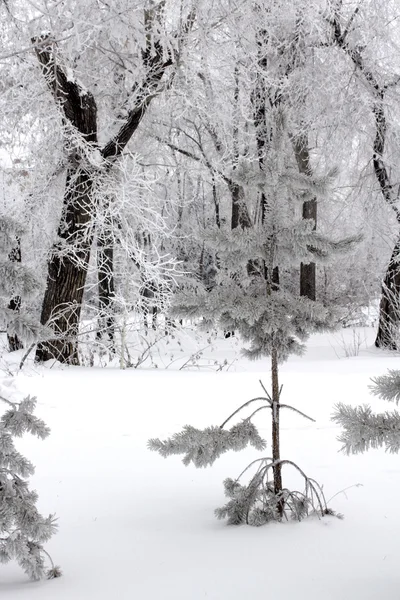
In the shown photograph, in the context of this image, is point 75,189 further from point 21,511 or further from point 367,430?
point 367,430

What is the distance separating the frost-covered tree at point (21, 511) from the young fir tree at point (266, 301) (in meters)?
0.84

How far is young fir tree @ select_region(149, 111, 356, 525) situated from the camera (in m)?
4.09

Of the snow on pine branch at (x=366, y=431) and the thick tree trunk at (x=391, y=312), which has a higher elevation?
the thick tree trunk at (x=391, y=312)

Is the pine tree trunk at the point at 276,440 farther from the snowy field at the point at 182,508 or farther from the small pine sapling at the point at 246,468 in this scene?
the snowy field at the point at 182,508

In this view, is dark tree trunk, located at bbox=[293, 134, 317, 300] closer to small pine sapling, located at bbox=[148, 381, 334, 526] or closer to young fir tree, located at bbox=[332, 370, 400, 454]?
small pine sapling, located at bbox=[148, 381, 334, 526]

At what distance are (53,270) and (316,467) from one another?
6947 millimetres

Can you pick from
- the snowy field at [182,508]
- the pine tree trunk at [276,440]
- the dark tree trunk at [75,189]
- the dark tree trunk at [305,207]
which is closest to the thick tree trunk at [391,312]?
the dark tree trunk at [305,207]

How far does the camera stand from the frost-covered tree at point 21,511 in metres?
3.42

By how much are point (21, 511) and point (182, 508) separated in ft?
5.04

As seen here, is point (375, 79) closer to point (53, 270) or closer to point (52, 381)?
point (53, 270)

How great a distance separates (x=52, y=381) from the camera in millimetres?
8648

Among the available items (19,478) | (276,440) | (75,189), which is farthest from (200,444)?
(75,189)

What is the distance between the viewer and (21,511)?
347 centimetres

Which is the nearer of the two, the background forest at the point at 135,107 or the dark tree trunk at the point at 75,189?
the background forest at the point at 135,107
